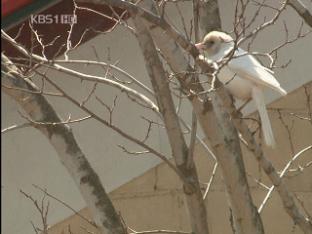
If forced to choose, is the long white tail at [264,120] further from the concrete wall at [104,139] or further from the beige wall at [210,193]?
the beige wall at [210,193]

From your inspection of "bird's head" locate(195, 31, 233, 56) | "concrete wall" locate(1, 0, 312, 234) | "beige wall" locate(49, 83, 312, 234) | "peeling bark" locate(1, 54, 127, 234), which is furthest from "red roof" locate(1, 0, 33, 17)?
"beige wall" locate(49, 83, 312, 234)

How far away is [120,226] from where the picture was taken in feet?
9.71

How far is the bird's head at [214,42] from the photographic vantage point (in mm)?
3492

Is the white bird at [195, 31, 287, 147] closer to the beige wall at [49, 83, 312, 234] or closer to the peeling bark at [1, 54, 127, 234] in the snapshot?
the peeling bark at [1, 54, 127, 234]

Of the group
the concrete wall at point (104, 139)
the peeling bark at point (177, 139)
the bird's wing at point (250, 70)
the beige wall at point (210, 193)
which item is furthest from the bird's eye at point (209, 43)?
the beige wall at point (210, 193)

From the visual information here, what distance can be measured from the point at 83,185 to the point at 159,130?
7.32 ft

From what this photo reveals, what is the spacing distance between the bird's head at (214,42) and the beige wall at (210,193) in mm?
1649

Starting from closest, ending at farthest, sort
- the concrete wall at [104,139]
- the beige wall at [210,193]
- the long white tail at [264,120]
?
1. the long white tail at [264,120]
2. the concrete wall at [104,139]
3. the beige wall at [210,193]

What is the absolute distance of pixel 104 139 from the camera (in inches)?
210

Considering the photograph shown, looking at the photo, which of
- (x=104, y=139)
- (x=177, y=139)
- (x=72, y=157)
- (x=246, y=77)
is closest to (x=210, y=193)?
(x=104, y=139)

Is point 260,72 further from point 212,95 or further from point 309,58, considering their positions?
point 309,58

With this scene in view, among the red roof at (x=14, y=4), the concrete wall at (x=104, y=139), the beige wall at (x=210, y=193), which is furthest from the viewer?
the beige wall at (x=210, y=193)

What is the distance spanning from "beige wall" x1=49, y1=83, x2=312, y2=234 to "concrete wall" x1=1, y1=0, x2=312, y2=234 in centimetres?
2

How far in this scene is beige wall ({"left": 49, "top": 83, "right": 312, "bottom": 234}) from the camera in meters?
5.33
